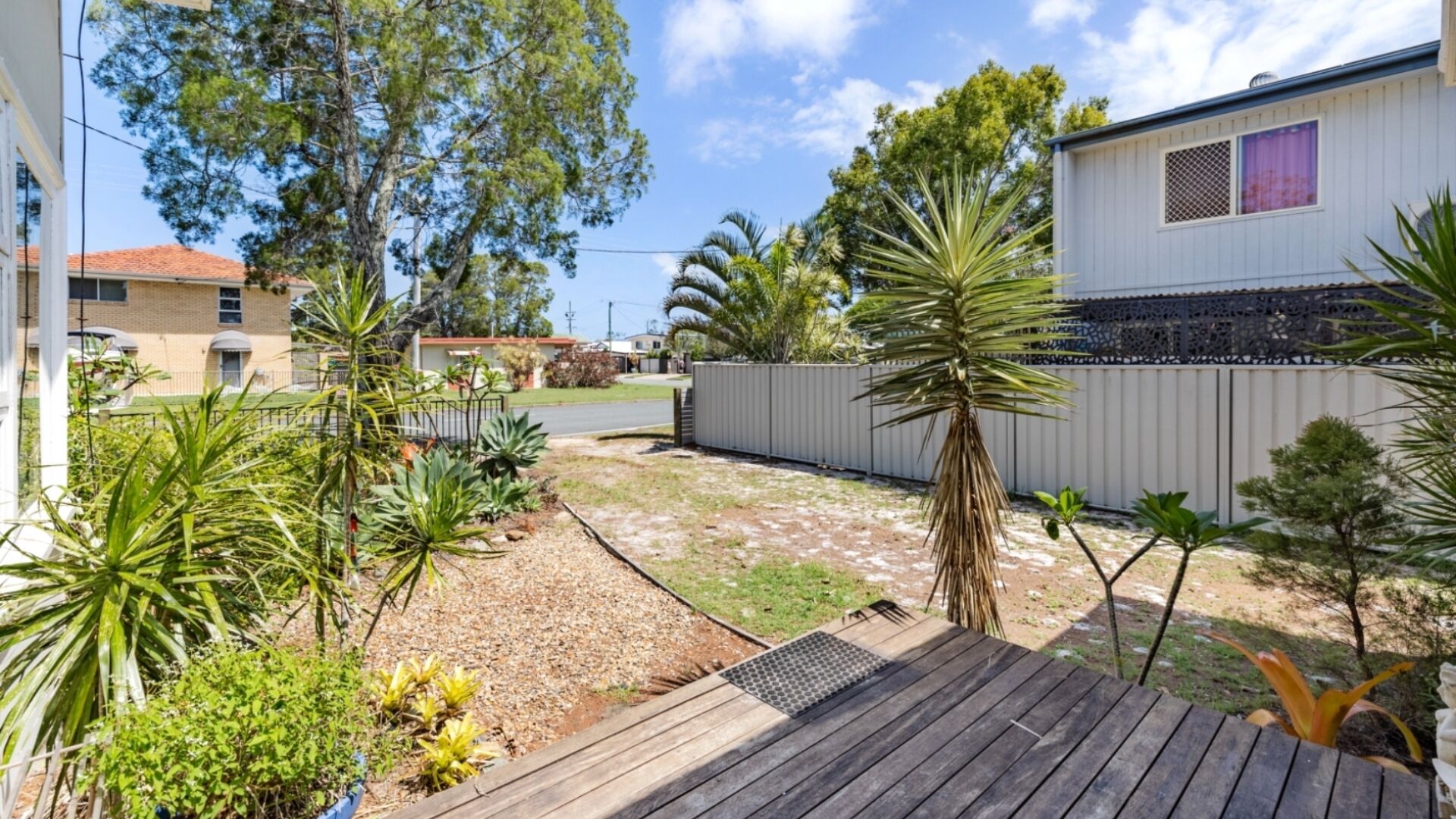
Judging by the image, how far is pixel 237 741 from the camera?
6.30 ft

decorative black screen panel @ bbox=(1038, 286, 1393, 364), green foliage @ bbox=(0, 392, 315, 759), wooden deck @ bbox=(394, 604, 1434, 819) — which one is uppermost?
decorative black screen panel @ bbox=(1038, 286, 1393, 364)

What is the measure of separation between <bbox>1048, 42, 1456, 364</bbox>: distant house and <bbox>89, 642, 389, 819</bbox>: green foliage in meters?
7.05

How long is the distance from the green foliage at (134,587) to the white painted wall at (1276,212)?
316 inches

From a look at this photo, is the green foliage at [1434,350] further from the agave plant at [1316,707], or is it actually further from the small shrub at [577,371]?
the small shrub at [577,371]

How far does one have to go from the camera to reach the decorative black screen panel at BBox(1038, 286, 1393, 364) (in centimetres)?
672

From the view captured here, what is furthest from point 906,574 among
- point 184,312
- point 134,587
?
Result: point 184,312

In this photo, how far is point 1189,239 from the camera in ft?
29.9

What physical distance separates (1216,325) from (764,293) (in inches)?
293

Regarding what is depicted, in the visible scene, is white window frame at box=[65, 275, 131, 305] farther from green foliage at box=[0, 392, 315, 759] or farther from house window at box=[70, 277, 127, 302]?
green foliage at box=[0, 392, 315, 759]

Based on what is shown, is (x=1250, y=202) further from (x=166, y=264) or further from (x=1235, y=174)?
(x=166, y=264)

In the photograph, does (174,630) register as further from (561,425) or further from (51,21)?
(561,425)

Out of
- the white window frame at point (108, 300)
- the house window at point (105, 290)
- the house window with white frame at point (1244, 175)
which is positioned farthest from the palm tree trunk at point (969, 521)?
the house window at point (105, 290)

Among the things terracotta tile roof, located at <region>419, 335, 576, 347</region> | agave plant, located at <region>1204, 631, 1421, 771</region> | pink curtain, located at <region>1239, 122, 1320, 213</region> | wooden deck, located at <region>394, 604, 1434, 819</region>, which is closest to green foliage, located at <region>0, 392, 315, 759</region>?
wooden deck, located at <region>394, 604, 1434, 819</region>

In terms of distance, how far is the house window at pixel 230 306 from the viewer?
944 inches
